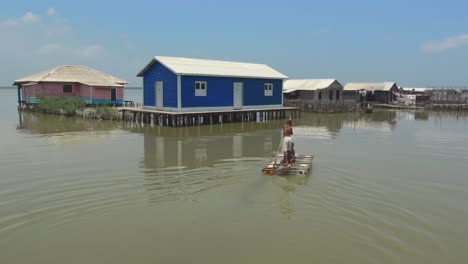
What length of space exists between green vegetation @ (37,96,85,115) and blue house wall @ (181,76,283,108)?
12693 millimetres

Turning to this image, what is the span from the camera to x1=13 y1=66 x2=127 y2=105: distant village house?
37000 millimetres

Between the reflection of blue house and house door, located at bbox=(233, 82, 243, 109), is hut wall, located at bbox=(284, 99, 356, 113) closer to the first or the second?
the reflection of blue house

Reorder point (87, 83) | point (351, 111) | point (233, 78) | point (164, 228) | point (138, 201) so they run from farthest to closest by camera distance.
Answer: point (351, 111), point (87, 83), point (233, 78), point (138, 201), point (164, 228)

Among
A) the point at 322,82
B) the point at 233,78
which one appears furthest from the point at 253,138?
the point at 322,82

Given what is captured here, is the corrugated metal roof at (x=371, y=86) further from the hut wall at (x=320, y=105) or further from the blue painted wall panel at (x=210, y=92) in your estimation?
the blue painted wall panel at (x=210, y=92)

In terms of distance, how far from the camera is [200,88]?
25688 millimetres

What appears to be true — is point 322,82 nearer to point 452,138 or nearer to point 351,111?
point 351,111

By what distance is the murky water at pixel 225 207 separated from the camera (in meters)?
6.33

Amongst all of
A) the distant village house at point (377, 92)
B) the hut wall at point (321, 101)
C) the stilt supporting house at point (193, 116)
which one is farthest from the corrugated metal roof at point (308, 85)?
the stilt supporting house at point (193, 116)

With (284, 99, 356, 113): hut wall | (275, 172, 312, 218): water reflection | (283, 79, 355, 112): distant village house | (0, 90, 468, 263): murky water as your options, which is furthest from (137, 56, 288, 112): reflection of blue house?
(275, 172, 312, 218): water reflection

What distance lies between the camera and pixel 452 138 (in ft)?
68.6

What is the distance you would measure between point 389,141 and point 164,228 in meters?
15.3

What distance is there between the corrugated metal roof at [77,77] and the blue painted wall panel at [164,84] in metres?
12.1

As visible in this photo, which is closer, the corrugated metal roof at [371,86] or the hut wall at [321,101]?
the hut wall at [321,101]
